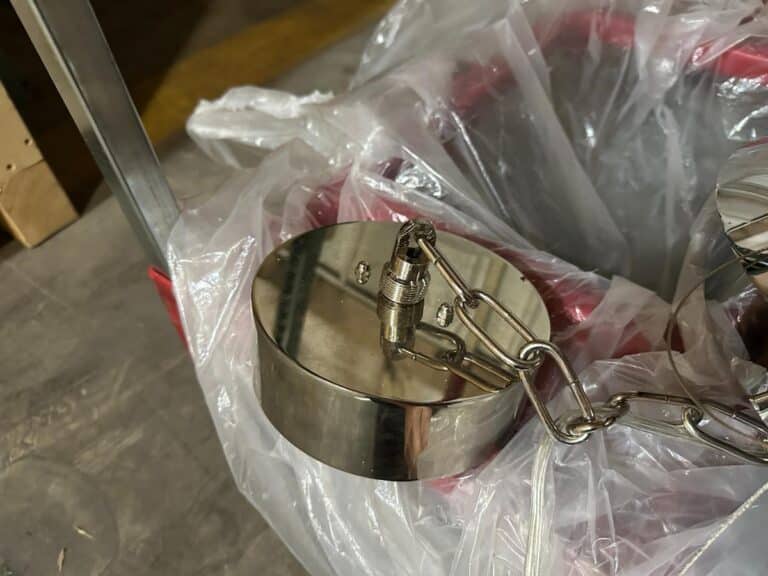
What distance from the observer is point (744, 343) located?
0.42 m

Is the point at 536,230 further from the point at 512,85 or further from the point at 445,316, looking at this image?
the point at 445,316

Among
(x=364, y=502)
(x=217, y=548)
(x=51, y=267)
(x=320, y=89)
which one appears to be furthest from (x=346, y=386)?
(x=320, y=89)

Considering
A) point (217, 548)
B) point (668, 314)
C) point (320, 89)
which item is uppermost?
point (668, 314)

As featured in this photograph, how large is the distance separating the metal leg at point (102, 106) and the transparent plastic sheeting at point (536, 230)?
0.23 feet

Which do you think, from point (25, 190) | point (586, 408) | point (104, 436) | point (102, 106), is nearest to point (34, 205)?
point (25, 190)

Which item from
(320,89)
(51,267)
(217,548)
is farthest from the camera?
(320,89)

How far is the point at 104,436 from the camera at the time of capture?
732 mm

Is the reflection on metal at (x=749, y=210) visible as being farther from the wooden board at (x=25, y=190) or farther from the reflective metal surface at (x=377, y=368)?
the wooden board at (x=25, y=190)

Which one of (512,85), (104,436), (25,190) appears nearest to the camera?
(512,85)

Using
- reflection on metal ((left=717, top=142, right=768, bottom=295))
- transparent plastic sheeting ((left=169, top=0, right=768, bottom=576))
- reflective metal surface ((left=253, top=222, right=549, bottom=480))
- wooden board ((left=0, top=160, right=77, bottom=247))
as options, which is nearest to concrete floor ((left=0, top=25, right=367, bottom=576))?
wooden board ((left=0, top=160, right=77, bottom=247))

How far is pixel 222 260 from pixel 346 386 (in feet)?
0.60

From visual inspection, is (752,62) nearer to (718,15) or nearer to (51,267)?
(718,15)

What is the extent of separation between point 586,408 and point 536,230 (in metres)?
0.32

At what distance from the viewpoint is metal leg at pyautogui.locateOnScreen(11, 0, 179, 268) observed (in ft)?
1.47
